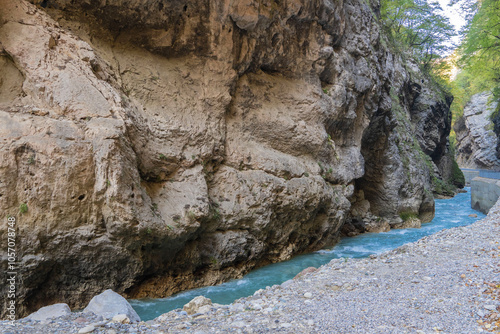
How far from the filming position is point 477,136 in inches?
1806

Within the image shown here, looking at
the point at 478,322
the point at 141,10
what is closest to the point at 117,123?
the point at 141,10

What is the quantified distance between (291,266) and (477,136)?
4725 cm

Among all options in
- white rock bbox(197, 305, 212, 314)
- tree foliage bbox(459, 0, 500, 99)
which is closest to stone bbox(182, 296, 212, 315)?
white rock bbox(197, 305, 212, 314)

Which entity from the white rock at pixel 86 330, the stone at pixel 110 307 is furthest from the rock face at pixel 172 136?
the white rock at pixel 86 330

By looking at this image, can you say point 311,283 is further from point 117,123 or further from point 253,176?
point 117,123

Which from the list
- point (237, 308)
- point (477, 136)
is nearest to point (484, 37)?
point (237, 308)

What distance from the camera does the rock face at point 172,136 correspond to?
6129mm

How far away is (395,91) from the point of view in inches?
862

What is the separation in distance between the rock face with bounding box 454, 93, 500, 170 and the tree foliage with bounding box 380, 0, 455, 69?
49.7ft

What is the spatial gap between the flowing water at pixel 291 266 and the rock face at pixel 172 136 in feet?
1.26

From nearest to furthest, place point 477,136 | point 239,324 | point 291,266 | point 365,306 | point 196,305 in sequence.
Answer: point 239,324 → point 365,306 → point 196,305 → point 291,266 → point 477,136

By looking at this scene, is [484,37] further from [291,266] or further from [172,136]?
[172,136]

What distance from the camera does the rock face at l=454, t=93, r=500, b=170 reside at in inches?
1652

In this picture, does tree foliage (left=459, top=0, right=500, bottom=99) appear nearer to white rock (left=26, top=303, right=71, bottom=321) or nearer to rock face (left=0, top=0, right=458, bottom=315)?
rock face (left=0, top=0, right=458, bottom=315)
